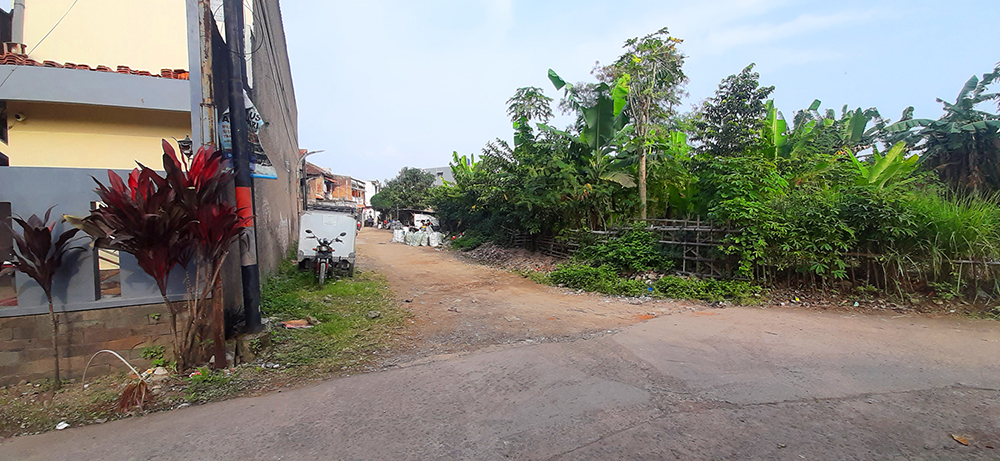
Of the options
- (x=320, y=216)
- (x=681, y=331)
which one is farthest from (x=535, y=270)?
(x=681, y=331)

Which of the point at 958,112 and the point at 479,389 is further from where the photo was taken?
the point at 958,112

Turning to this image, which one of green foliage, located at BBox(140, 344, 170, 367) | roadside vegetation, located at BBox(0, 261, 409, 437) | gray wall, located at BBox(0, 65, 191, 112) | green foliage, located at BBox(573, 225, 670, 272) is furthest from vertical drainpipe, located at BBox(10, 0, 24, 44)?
green foliage, located at BBox(573, 225, 670, 272)

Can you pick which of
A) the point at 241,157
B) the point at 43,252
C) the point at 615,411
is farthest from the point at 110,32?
the point at 615,411

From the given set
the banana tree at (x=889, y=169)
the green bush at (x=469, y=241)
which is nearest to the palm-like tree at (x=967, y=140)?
the banana tree at (x=889, y=169)

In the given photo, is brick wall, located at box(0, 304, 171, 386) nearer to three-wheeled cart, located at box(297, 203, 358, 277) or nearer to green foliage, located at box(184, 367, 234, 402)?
green foliage, located at box(184, 367, 234, 402)

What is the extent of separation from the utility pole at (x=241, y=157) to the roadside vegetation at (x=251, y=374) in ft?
1.61

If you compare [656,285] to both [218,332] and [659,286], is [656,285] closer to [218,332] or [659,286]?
[659,286]

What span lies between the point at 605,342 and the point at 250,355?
13.0ft

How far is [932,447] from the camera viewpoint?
9.90 ft

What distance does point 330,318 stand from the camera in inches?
259

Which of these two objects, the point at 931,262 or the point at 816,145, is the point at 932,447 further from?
the point at 816,145

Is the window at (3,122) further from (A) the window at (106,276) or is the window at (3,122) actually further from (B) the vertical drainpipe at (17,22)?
(A) the window at (106,276)

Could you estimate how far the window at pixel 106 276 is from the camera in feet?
13.8

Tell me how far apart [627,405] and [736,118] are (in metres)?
10.7
